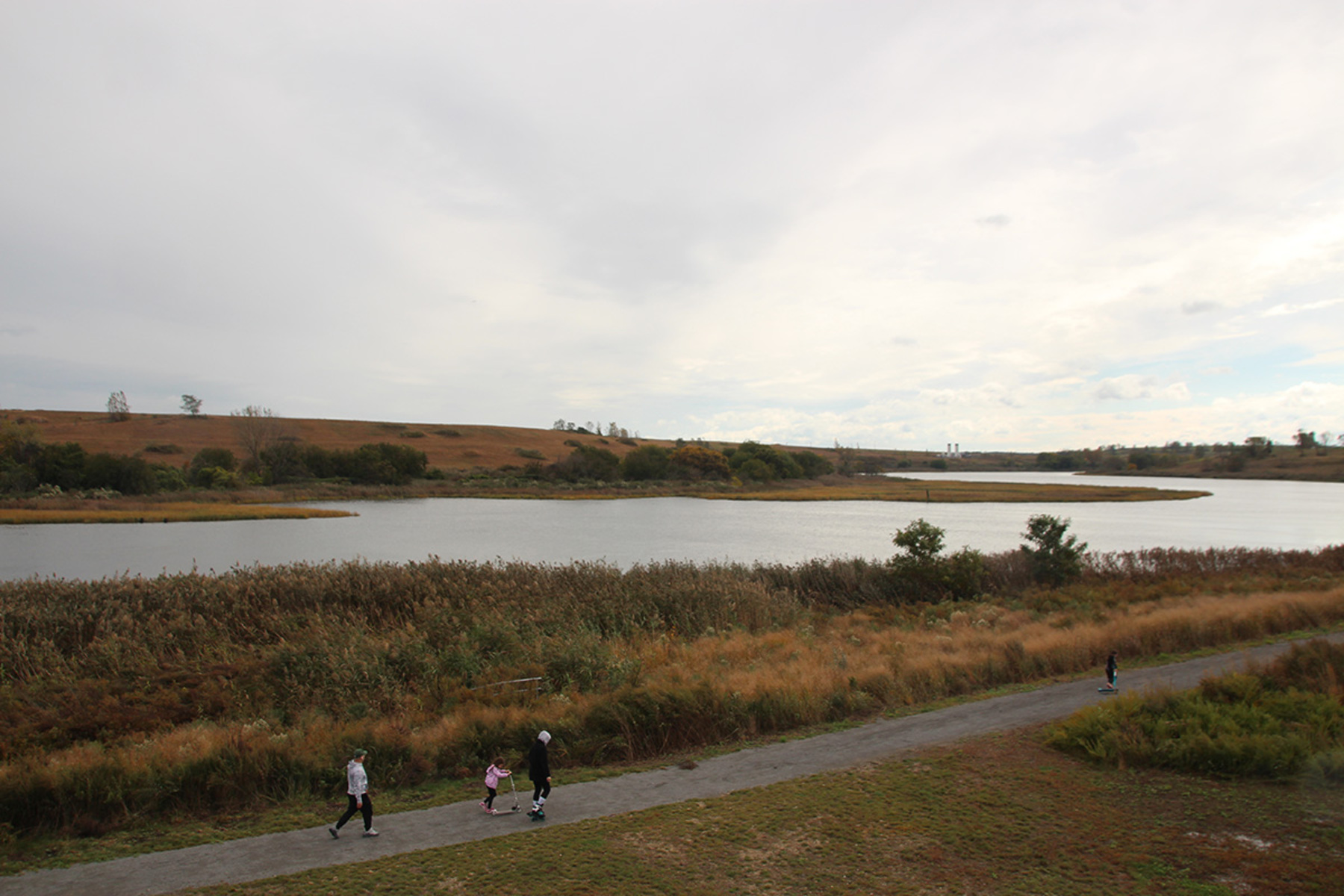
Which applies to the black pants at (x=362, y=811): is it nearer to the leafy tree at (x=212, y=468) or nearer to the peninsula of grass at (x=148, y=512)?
the peninsula of grass at (x=148, y=512)

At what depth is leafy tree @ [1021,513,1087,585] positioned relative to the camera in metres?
29.5

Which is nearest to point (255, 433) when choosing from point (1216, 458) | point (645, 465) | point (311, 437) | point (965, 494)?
point (311, 437)

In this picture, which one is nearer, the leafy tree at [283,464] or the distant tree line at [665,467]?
the leafy tree at [283,464]

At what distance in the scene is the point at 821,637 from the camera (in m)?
18.8

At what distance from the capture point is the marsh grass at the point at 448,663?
9.02 meters

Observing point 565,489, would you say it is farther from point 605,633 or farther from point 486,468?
point 605,633

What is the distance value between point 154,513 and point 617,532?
36.2m

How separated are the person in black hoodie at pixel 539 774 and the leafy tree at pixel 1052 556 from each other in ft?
90.3

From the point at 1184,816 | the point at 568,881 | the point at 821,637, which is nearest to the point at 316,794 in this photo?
the point at 568,881

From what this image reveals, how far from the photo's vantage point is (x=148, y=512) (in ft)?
179

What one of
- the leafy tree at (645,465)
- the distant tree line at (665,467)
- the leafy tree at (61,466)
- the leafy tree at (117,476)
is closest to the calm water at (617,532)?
the leafy tree at (117,476)

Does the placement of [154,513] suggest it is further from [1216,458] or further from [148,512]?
[1216,458]

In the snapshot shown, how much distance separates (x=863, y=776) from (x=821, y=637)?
34.1ft

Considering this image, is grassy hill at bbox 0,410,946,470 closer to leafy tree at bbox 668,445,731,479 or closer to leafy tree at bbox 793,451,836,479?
leafy tree at bbox 668,445,731,479
